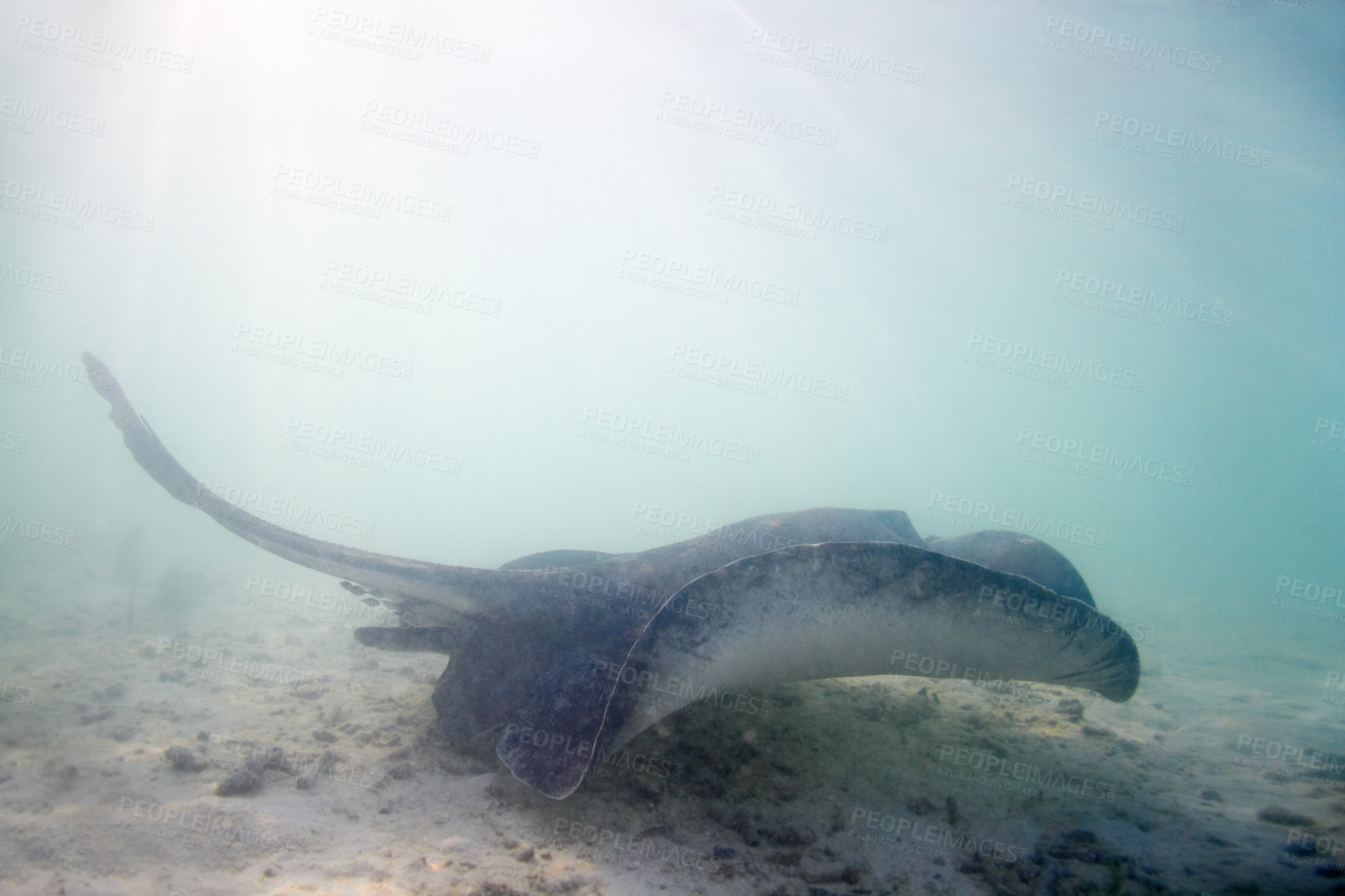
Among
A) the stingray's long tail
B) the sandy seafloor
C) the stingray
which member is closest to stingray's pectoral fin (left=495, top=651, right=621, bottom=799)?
the stingray

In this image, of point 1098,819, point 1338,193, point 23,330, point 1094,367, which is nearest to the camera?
point 1098,819

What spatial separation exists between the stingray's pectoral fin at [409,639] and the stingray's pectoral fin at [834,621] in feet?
6.00

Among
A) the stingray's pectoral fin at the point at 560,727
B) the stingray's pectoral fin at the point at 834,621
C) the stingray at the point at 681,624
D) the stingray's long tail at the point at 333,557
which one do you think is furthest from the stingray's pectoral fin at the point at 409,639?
the stingray's pectoral fin at the point at 834,621

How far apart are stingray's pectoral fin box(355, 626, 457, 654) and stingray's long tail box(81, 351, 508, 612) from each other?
29cm

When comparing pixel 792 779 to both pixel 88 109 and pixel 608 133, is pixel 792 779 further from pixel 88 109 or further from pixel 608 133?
pixel 608 133

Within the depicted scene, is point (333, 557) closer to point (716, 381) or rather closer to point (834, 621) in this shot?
point (834, 621)

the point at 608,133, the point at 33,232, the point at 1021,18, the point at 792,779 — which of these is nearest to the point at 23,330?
the point at 33,232

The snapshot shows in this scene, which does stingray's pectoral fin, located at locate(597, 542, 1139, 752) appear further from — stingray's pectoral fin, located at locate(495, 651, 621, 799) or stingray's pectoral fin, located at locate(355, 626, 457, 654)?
stingray's pectoral fin, located at locate(355, 626, 457, 654)

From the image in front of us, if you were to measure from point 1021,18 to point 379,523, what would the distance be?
152 feet

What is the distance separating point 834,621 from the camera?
2.69 m

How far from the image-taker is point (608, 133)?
120 feet

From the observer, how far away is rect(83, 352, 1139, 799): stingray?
2.64 metres

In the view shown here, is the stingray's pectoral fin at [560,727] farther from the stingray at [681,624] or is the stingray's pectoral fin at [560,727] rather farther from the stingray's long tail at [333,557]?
the stingray's long tail at [333,557]

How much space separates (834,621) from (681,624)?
2.52 feet
